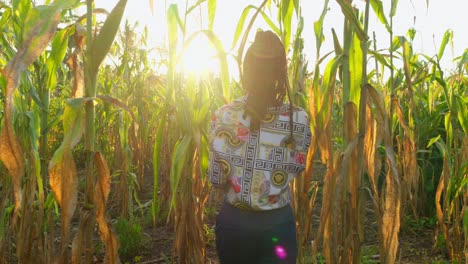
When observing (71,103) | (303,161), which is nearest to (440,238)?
(303,161)

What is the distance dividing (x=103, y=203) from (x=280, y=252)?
0.70 m

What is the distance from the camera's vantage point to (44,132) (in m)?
1.83

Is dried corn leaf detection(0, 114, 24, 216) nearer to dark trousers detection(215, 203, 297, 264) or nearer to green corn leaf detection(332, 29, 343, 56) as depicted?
dark trousers detection(215, 203, 297, 264)

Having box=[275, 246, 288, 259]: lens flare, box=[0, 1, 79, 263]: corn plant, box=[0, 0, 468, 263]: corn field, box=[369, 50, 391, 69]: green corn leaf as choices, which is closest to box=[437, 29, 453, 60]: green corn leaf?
box=[0, 0, 468, 263]: corn field

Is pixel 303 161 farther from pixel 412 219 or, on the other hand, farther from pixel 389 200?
pixel 412 219

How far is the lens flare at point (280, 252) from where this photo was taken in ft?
5.09

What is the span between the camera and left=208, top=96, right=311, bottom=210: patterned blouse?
153 centimetres

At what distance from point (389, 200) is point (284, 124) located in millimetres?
411

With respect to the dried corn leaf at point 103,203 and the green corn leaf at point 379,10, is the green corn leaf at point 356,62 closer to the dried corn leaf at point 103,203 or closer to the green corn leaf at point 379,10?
the green corn leaf at point 379,10

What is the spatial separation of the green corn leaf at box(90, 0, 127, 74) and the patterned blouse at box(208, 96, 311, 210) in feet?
2.08

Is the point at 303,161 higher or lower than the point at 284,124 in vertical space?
lower

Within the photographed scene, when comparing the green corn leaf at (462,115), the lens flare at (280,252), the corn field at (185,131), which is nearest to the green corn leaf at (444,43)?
the corn field at (185,131)

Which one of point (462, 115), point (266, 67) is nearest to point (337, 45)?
point (266, 67)

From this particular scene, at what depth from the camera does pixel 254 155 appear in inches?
60.6
